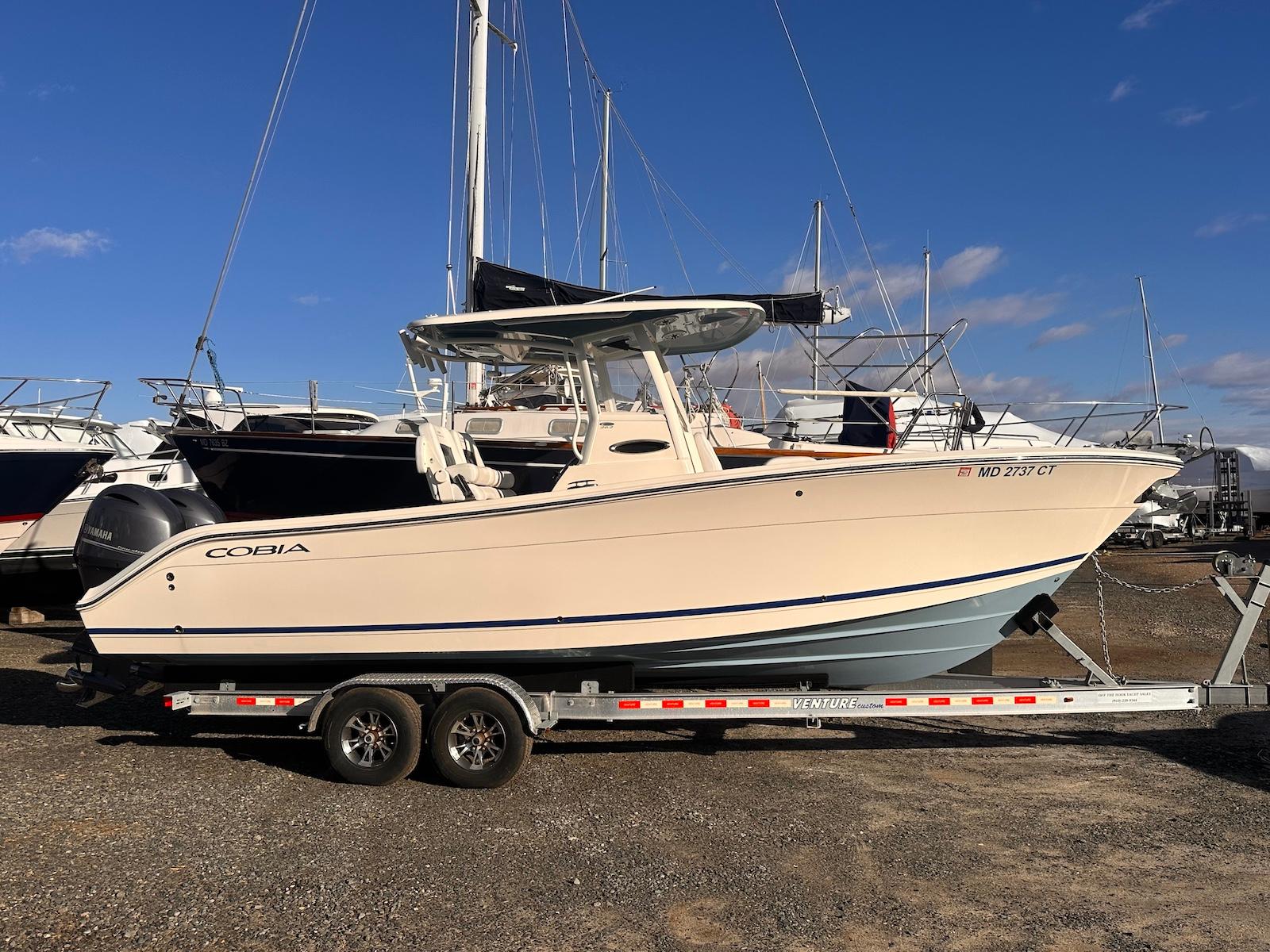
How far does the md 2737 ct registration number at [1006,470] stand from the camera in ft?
16.7

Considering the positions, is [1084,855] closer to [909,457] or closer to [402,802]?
[909,457]

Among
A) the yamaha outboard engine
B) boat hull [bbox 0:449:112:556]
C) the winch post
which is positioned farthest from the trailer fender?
boat hull [bbox 0:449:112:556]

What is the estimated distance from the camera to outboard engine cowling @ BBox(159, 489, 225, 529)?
260 inches

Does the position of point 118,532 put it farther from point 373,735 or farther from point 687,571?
point 687,571

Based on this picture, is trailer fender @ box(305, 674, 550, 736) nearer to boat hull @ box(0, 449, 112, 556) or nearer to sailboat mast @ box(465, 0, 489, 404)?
sailboat mast @ box(465, 0, 489, 404)

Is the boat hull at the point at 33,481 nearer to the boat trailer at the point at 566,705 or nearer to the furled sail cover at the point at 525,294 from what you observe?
the furled sail cover at the point at 525,294

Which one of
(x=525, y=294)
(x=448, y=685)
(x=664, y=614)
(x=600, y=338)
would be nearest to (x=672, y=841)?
(x=664, y=614)

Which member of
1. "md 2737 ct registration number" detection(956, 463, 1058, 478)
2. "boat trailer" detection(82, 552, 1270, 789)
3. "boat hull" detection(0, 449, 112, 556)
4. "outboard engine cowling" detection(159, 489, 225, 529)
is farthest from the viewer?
"boat hull" detection(0, 449, 112, 556)

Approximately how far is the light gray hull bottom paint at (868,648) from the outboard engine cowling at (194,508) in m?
3.49

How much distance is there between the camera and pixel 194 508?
670 cm

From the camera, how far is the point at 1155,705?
5250 mm

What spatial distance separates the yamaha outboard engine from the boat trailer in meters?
1.79

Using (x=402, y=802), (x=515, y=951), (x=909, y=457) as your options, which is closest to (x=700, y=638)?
(x=909, y=457)

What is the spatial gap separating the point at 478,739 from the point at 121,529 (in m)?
2.96
